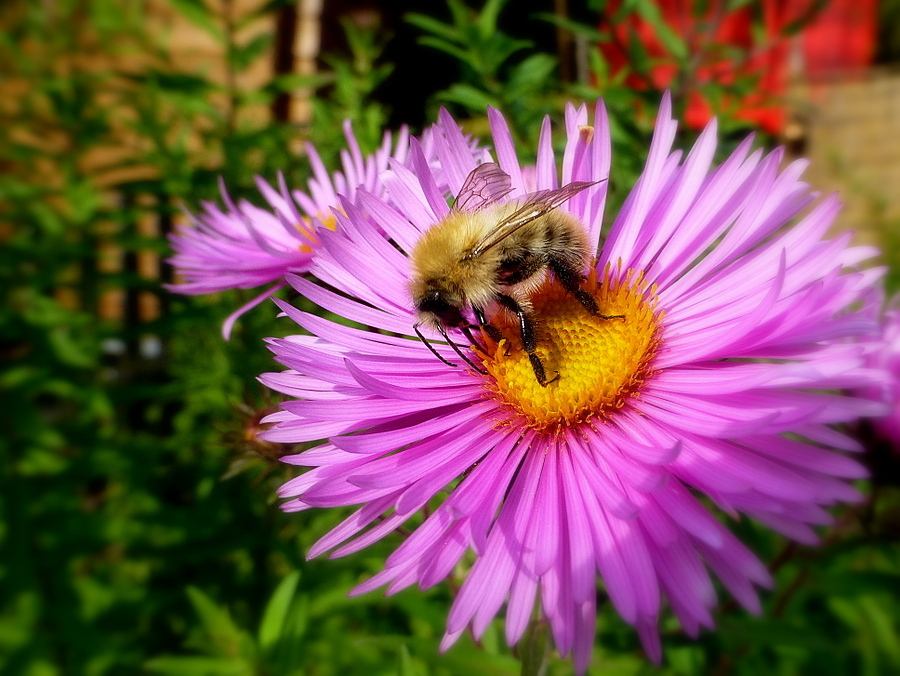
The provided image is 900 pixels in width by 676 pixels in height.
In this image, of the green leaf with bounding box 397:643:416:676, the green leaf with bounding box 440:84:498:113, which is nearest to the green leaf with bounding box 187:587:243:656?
the green leaf with bounding box 397:643:416:676

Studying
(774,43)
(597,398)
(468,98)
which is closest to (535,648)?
(597,398)

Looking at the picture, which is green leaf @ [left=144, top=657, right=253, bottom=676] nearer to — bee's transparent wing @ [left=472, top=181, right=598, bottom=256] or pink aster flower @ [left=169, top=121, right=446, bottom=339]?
pink aster flower @ [left=169, top=121, right=446, bottom=339]

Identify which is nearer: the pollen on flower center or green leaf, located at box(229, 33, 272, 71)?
the pollen on flower center

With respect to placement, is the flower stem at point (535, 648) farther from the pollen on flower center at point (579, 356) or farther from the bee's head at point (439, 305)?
the bee's head at point (439, 305)

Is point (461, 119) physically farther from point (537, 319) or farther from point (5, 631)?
point (5, 631)

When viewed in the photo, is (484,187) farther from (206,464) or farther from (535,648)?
(206,464)
